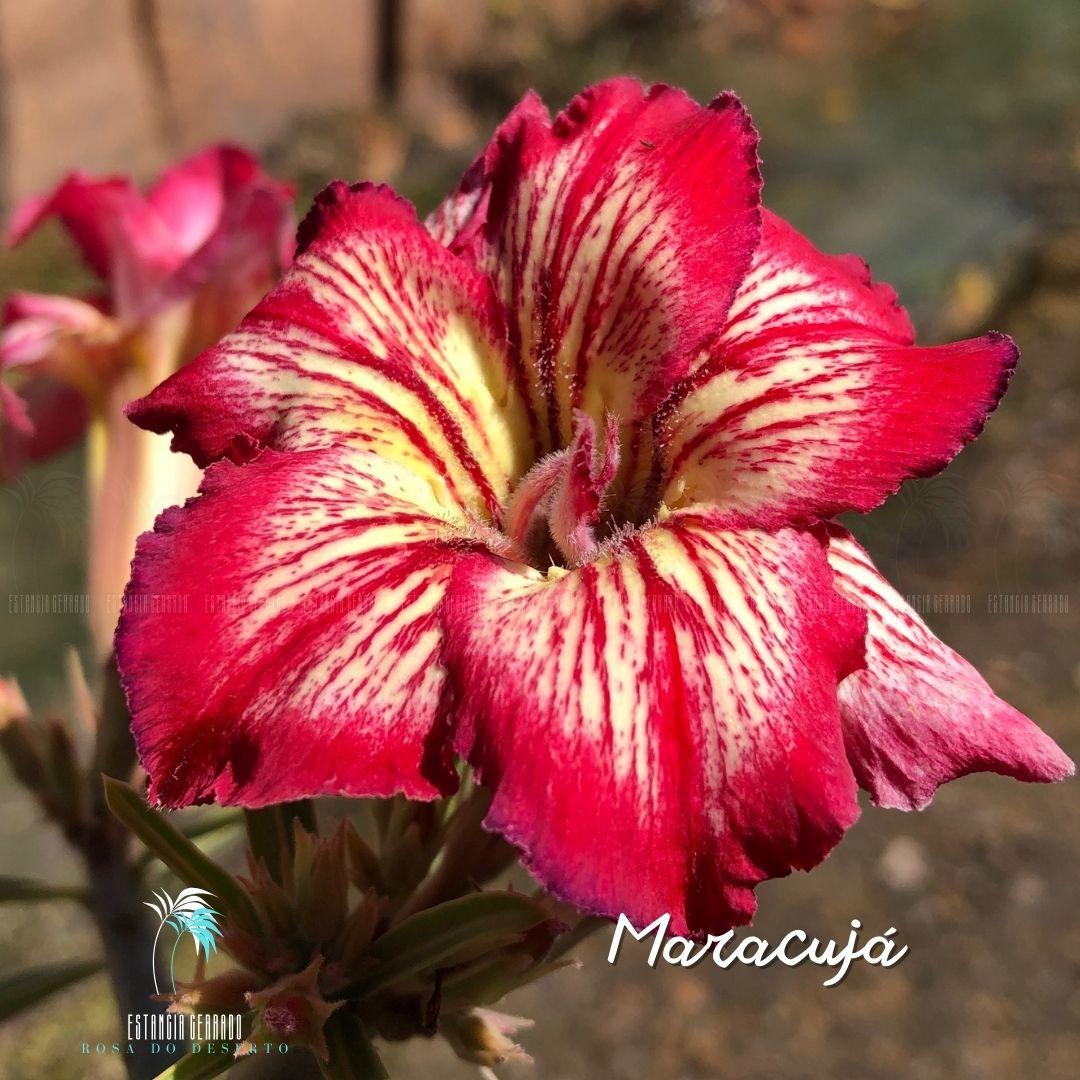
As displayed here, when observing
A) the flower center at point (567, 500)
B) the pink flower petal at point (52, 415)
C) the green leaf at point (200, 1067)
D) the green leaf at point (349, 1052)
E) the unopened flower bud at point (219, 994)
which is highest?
Result: the flower center at point (567, 500)

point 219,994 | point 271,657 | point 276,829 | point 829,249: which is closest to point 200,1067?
point 219,994

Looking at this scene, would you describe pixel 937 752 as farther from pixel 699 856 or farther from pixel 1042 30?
pixel 1042 30

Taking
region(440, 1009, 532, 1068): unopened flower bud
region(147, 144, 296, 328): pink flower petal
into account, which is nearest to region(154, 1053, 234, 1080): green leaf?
region(440, 1009, 532, 1068): unopened flower bud

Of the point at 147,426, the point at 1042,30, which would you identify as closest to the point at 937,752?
the point at 147,426

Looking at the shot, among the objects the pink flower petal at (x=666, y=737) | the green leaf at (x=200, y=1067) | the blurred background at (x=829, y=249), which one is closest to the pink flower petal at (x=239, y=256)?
the blurred background at (x=829, y=249)

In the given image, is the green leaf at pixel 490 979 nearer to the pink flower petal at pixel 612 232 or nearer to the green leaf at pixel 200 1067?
the green leaf at pixel 200 1067

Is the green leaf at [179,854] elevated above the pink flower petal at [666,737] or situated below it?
below

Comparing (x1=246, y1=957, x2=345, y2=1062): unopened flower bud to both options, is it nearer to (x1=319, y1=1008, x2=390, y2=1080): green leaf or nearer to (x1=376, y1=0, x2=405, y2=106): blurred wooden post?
(x1=319, y1=1008, x2=390, y2=1080): green leaf
